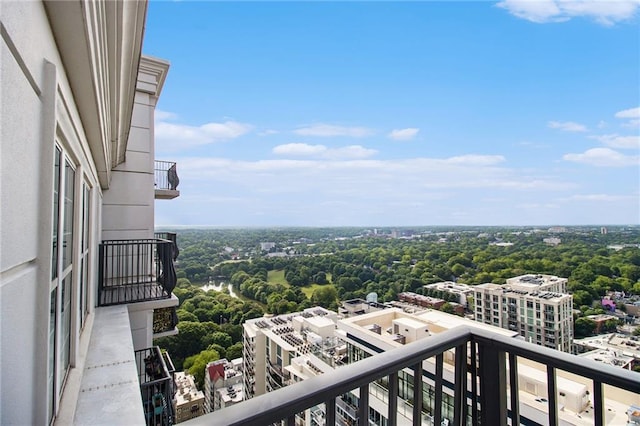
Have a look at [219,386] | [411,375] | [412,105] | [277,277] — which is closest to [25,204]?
[411,375]

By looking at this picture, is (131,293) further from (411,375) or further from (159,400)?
(411,375)

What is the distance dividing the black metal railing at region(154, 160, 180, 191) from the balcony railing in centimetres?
454

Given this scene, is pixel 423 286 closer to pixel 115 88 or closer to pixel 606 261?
pixel 606 261

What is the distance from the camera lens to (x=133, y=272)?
12.5 feet

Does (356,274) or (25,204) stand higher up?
(25,204)

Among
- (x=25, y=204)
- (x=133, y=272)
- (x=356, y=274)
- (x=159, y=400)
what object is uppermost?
(x=25, y=204)

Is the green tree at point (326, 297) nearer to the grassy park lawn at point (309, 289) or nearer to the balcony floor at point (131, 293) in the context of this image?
the grassy park lawn at point (309, 289)

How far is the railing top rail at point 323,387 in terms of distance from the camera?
58 centimetres

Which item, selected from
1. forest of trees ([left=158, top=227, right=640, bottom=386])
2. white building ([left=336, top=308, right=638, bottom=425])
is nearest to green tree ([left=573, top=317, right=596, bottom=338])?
forest of trees ([left=158, top=227, right=640, bottom=386])

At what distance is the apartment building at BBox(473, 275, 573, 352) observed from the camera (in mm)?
9977

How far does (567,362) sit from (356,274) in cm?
2088

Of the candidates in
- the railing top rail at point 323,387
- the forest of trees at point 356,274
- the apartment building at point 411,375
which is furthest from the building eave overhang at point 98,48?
the forest of trees at point 356,274

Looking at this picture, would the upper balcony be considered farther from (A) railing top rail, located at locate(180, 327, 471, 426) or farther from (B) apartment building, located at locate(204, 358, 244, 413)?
(B) apartment building, located at locate(204, 358, 244, 413)

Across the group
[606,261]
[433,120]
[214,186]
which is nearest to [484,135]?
[433,120]
